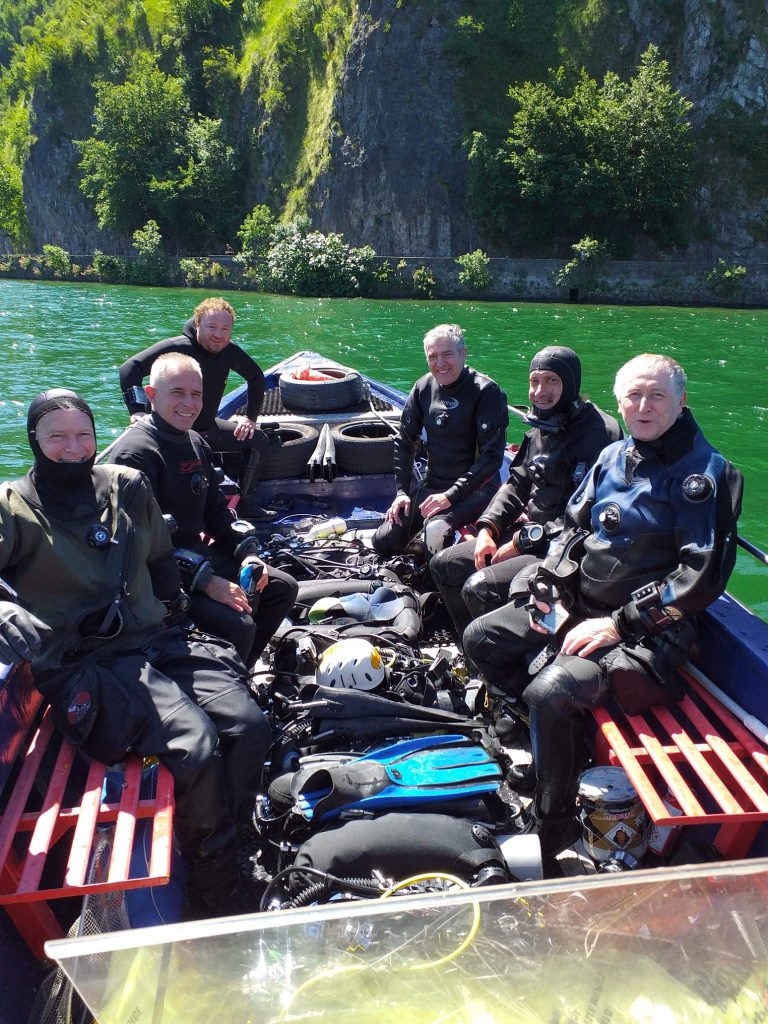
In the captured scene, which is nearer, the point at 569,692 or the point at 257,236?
the point at 569,692

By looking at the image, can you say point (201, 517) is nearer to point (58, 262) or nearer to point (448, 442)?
point (448, 442)

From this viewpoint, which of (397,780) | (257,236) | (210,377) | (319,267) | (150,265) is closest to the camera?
(397,780)

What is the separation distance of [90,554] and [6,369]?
→ 17.4 m

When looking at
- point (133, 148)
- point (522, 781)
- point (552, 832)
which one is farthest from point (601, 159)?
point (552, 832)

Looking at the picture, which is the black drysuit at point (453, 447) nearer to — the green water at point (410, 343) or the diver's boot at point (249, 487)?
the diver's boot at point (249, 487)

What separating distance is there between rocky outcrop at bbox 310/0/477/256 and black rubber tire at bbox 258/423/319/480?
1427 inches

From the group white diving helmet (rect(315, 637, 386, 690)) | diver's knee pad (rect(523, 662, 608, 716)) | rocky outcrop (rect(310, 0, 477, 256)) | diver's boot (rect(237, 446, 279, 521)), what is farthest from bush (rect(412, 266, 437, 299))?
diver's knee pad (rect(523, 662, 608, 716))

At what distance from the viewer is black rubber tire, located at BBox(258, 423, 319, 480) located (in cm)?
640

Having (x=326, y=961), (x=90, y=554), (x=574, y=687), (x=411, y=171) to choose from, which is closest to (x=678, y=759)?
(x=574, y=687)

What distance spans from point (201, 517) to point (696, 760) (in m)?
2.45

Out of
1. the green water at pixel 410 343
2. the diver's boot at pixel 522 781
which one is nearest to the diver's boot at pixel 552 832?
the diver's boot at pixel 522 781

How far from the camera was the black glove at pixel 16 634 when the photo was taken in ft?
6.89

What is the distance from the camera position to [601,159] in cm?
3638

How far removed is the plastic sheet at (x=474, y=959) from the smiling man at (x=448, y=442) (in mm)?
3079
